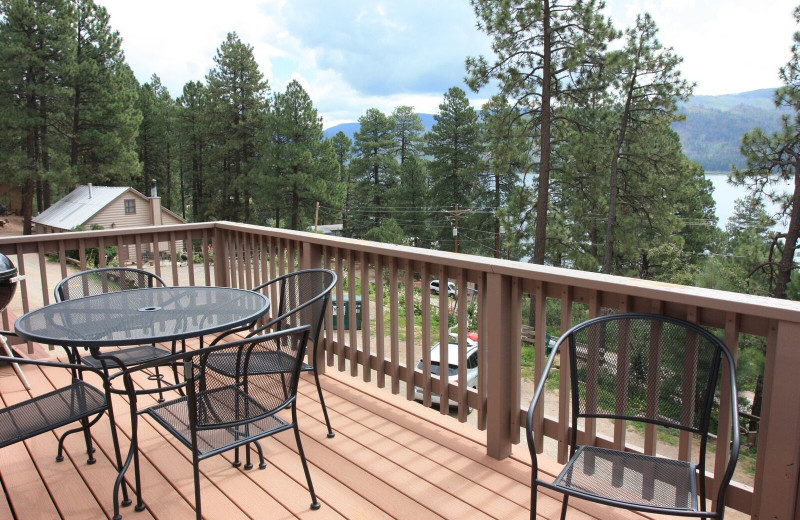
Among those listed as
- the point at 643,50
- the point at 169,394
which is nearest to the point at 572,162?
the point at 643,50

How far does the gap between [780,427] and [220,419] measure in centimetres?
178

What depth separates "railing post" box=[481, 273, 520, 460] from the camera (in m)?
2.46

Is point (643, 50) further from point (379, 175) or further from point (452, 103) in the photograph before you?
point (379, 175)

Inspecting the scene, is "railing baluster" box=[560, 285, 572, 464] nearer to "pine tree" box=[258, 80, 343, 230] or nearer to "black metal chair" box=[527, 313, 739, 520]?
"black metal chair" box=[527, 313, 739, 520]

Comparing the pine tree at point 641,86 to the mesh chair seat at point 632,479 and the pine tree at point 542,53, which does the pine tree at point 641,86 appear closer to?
the pine tree at point 542,53

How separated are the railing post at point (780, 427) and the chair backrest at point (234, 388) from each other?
150cm

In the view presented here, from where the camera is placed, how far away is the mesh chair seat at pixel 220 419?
1900 mm

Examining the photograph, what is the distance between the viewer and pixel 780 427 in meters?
1.66

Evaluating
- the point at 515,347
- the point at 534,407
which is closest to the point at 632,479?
the point at 534,407

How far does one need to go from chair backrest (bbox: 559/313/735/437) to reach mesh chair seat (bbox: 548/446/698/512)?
6.1 inches

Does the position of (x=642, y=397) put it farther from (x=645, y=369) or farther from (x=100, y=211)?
(x=100, y=211)

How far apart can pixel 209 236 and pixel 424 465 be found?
3058mm

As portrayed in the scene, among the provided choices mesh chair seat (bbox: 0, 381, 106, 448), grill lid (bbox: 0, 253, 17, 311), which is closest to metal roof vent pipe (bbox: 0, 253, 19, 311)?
grill lid (bbox: 0, 253, 17, 311)

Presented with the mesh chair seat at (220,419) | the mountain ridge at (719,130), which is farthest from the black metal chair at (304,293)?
the mountain ridge at (719,130)
